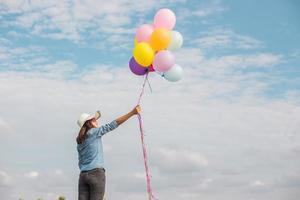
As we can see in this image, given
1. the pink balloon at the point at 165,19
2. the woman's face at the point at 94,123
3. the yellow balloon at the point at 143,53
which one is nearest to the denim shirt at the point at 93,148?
the woman's face at the point at 94,123

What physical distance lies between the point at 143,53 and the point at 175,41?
75 cm

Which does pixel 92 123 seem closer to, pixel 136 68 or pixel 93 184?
pixel 93 184

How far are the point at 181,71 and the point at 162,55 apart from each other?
525 mm

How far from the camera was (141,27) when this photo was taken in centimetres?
684

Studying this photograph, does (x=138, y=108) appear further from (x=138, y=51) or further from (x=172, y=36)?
(x=172, y=36)

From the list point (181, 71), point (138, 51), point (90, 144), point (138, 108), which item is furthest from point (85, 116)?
point (181, 71)

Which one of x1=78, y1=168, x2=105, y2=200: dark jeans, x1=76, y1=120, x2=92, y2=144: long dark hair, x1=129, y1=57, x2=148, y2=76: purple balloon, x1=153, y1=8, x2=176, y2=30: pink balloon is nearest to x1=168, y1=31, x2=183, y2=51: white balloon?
x1=153, y1=8, x2=176, y2=30: pink balloon

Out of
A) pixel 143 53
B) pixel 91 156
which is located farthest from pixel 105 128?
pixel 143 53

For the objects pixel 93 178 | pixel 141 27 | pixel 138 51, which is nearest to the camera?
pixel 93 178

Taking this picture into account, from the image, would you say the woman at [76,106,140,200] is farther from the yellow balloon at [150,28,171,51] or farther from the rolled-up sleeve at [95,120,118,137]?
the yellow balloon at [150,28,171,51]

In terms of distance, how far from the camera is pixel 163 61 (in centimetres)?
641

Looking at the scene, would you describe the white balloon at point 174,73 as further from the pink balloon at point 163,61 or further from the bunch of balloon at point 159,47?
the pink balloon at point 163,61

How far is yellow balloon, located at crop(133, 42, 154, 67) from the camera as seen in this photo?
639cm

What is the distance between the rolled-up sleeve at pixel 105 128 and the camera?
17.1 feet
